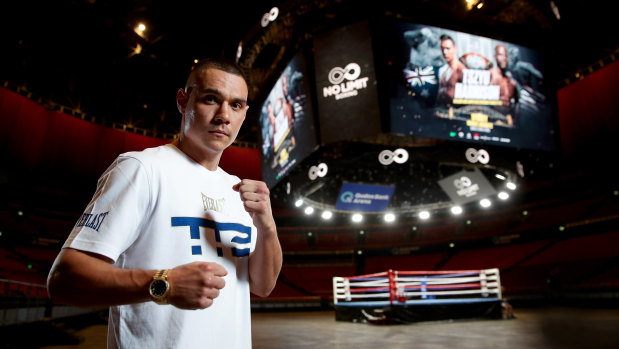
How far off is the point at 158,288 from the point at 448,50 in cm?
680

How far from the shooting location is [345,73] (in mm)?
6445

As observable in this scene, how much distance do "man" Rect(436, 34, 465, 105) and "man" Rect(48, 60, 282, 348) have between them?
572cm

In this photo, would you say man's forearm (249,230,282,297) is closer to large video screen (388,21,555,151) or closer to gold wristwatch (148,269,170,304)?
gold wristwatch (148,269,170,304)

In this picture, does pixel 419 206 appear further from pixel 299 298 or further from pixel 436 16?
pixel 299 298

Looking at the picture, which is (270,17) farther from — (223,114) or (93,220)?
(93,220)

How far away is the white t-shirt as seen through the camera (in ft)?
3.27

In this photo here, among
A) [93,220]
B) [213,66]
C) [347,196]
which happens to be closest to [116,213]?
[93,220]

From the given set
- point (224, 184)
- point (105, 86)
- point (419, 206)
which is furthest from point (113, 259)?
point (105, 86)

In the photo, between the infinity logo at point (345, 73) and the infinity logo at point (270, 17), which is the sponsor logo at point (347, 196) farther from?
the infinity logo at point (270, 17)

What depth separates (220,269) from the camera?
95cm

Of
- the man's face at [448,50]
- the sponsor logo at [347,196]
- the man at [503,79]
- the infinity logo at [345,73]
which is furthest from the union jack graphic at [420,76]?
the sponsor logo at [347,196]

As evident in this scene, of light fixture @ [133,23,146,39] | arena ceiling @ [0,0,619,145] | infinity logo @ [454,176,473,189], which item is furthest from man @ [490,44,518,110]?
light fixture @ [133,23,146,39]

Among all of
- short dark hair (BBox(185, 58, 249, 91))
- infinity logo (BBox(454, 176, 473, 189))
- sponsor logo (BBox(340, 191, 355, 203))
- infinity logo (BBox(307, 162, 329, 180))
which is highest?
infinity logo (BBox(307, 162, 329, 180))

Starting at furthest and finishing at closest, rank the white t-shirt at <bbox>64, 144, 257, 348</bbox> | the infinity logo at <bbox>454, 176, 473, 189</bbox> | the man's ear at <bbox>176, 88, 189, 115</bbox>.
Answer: the infinity logo at <bbox>454, 176, 473, 189</bbox> → the man's ear at <bbox>176, 88, 189, 115</bbox> → the white t-shirt at <bbox>64, 144, 257, 348</bbox>
